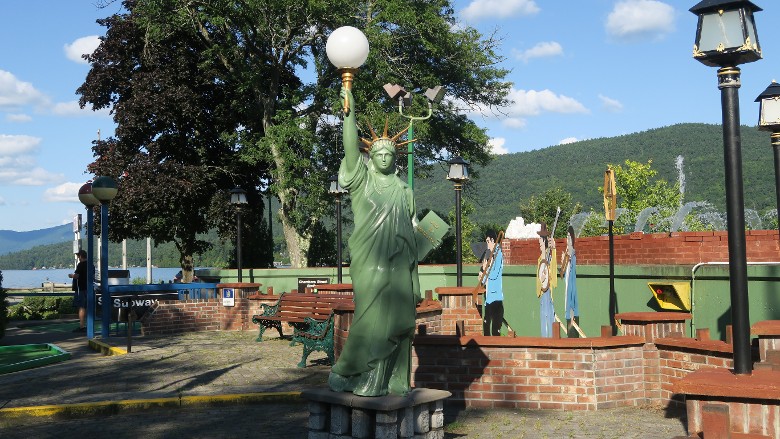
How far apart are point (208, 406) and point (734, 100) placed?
6374mm

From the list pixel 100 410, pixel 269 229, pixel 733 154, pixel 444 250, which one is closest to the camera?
pixel 733 154

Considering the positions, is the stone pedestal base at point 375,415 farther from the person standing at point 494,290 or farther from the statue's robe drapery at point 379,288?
the person standing at point 494,290

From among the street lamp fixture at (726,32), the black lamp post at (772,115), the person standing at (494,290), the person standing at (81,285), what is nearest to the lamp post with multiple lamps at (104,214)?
the person standing at (81,285)

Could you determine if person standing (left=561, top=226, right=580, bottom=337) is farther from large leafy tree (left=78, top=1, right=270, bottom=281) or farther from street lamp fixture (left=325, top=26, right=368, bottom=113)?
large leafy tree (left=78, top=1, right=270, bottom=281)

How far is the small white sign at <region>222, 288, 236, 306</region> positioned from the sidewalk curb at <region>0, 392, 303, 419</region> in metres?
9.27

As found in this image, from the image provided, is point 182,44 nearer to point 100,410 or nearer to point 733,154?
point 100,410

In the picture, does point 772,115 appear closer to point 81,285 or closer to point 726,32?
point 726,32

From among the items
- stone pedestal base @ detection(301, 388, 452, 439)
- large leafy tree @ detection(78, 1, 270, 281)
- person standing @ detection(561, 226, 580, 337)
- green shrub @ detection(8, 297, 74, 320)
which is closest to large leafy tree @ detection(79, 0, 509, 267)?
large leafy tree @ detection(78, 1, 270, 281)

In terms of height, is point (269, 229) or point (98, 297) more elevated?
point (269, 229)

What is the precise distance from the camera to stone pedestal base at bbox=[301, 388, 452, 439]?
6.30 metres

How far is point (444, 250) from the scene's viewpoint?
106 ft

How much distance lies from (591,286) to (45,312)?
18.7 metres

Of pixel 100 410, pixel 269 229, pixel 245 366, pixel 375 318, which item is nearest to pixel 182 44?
pixel 269 229

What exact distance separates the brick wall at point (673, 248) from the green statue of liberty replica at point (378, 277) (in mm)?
6352
